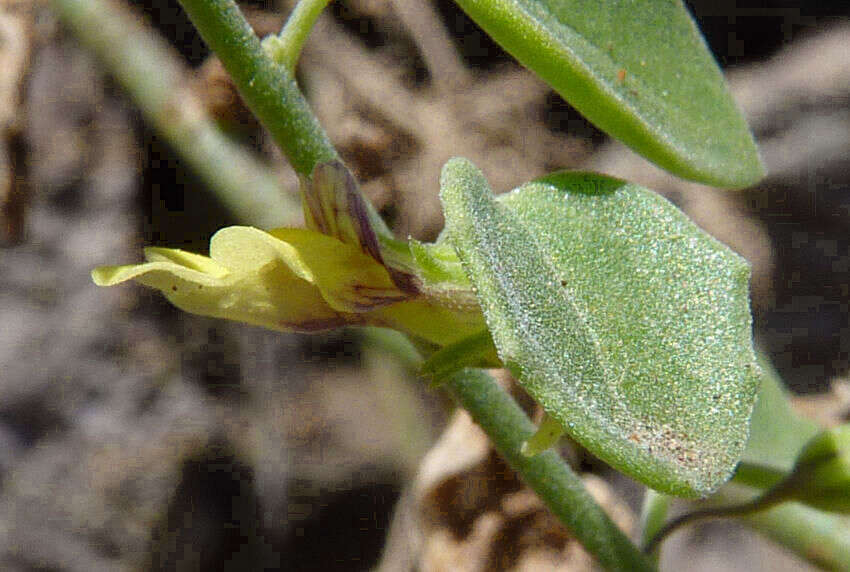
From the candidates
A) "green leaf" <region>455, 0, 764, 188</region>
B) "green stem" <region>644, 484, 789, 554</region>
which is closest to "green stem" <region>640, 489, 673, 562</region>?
"green stem" <region>644, 484, 789, 554</region>

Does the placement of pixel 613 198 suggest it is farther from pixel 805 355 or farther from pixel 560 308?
pixel 805 355

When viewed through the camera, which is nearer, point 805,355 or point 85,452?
point 85,452

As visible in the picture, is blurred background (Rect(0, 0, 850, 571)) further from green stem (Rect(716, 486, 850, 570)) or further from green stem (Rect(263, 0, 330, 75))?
green stem (Rect(263, 0, 330, 75))

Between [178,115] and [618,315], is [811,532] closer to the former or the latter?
[618,315]

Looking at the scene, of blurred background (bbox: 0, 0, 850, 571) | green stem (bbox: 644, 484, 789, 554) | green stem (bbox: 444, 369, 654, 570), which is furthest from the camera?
blurred background (bbox: 0, 0, 850, 571)

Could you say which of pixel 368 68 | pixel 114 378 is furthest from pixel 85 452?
pixel 368 68
